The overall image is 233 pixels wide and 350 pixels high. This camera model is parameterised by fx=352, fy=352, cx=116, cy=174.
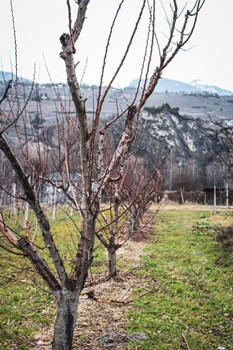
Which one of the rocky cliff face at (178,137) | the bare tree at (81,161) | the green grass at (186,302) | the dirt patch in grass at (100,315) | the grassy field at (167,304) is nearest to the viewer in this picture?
the bare tree at (81,161)

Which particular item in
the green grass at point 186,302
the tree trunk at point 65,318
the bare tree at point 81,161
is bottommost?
the green grass at point 186,302

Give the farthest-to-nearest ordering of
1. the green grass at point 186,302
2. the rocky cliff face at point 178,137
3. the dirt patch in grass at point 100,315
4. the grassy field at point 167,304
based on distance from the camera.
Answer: the rocky cliff face at point 178,137, the green grass at point 186,302, the grassy field at point 167,304, the dirt patch in grass at point 100,315

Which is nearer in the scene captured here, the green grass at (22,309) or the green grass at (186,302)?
the green grass at (22,309)

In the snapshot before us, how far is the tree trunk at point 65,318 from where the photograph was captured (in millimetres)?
3312

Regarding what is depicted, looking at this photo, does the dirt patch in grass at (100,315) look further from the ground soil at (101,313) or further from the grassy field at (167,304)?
the grassy field at (167,304)

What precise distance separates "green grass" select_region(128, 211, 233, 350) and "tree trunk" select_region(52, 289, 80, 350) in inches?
80.9

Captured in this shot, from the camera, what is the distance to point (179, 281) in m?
8.80

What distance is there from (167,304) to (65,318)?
4.18 metres

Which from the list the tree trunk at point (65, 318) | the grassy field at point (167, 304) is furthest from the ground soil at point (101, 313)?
the tree trunk at point (65, 318)

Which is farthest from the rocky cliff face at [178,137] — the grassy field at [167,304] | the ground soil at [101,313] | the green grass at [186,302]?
the ground soil at [101,313]

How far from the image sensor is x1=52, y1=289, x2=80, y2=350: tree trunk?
10.9ft

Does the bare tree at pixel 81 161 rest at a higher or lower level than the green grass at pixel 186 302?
higher

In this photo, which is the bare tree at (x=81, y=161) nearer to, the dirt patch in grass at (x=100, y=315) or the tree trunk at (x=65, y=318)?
Result: the tree trunk at (x=65, y=318)

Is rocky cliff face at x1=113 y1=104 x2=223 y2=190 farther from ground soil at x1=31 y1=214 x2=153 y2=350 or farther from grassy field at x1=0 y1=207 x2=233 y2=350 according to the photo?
ground soil at x1=31 y1=214 x2=153 y2=350
